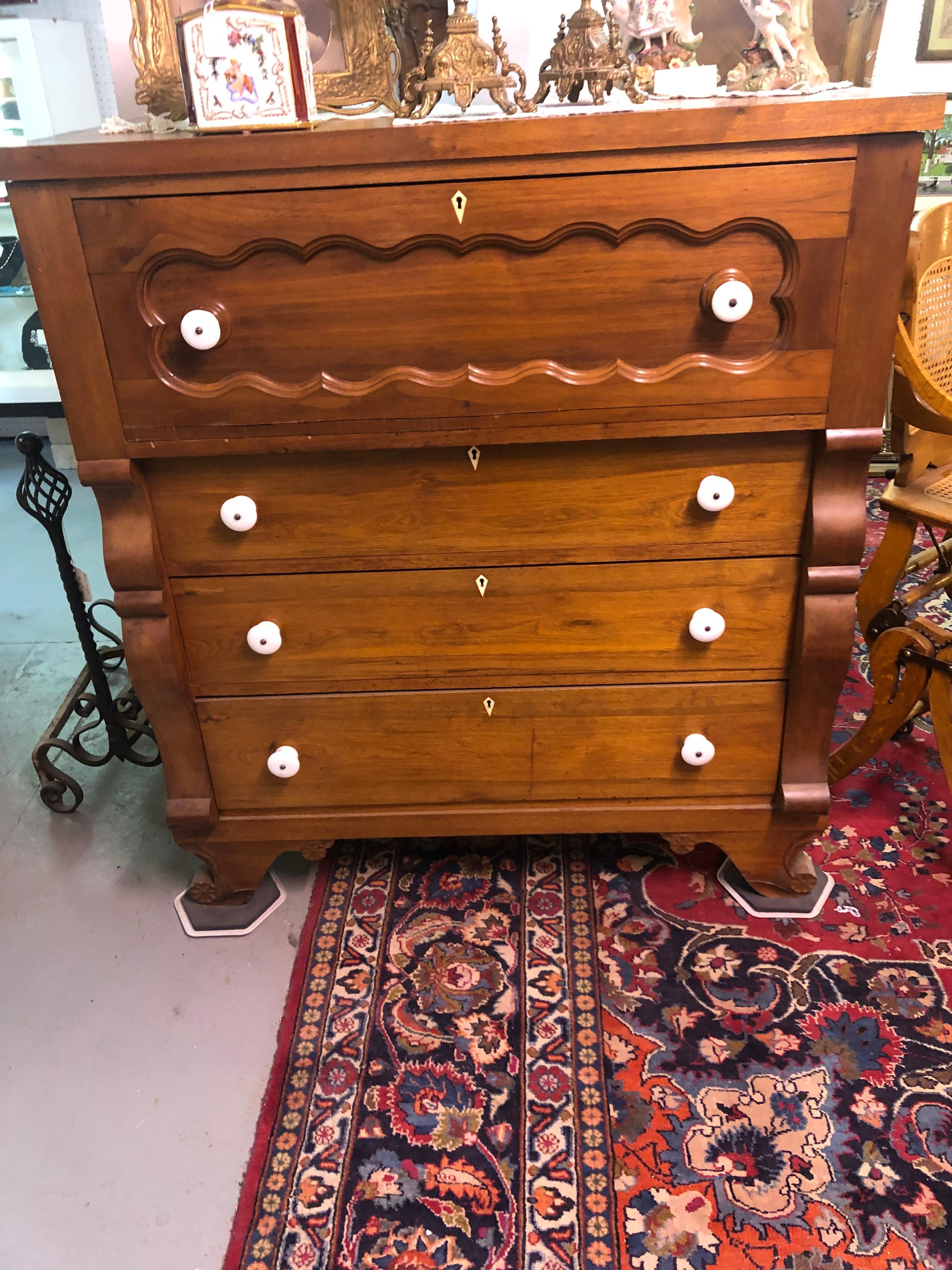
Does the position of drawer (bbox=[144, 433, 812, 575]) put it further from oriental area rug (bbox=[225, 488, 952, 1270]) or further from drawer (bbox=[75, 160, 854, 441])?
oriental area rug (bbox=[225, 488, 952, 1270])

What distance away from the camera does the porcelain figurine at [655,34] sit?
133cm

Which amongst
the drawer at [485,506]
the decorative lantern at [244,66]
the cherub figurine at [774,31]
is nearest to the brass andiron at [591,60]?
the cherub figurine at [774,31]

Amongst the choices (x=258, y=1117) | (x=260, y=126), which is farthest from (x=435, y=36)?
(x=258, y=1117)

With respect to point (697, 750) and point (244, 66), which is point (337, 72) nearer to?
point (244, 66)

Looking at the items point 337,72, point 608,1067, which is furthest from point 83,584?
point 608,1067

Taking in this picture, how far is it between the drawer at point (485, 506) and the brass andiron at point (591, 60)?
18.0 inches

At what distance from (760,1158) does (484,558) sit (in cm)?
90

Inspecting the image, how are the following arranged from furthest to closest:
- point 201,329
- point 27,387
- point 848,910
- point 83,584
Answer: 1. point 27,387
2. point 83,584
3. point 848,910
4. point 201,329

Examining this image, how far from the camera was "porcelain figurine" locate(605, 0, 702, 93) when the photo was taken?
133 centimetres

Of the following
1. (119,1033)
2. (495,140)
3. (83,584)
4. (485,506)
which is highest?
(495,140)

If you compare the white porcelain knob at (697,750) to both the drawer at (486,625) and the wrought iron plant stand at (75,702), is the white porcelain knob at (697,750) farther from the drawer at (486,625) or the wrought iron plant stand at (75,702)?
the wrought iron plant stand at (75,702)

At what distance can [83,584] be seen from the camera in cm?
211

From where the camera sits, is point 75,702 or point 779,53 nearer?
point 779,53

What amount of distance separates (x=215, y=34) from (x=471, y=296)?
1.41 feet
